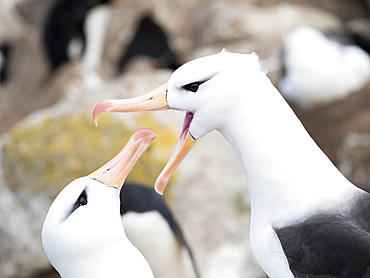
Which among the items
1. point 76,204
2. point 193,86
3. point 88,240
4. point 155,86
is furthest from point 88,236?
point 155,86

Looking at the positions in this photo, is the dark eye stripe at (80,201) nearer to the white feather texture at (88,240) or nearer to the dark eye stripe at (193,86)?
the white feather texture at (88,240)

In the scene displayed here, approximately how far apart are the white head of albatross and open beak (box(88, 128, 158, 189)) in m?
0.06

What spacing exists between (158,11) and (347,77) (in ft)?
11.6

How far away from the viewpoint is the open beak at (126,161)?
2.66m

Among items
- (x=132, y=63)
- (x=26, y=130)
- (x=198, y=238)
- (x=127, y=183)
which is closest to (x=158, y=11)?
(x=132, y=63)

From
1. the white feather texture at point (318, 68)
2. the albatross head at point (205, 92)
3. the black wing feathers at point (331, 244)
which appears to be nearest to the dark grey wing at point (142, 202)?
the albatross head at point (205, 92)

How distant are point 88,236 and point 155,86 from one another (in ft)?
10.5

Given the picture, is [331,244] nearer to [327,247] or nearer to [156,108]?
[327,247]

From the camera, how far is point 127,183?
3561mm

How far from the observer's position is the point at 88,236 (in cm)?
246

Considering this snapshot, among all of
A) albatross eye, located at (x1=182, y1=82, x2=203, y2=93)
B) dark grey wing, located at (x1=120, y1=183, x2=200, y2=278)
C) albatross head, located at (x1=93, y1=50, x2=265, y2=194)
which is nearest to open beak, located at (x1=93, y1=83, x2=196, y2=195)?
albatross head, located at (x1=93, y1=50, x2=265, y2=194)

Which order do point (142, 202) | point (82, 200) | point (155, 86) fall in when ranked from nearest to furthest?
point (82, 200), point (142, 202), point (155, 86)

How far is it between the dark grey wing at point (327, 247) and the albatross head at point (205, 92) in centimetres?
44

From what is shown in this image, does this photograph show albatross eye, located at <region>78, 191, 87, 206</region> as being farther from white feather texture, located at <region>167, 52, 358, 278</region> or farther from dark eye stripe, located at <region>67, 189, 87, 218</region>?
white feather texture, located at <region>167, 52, 358, 278</region>
